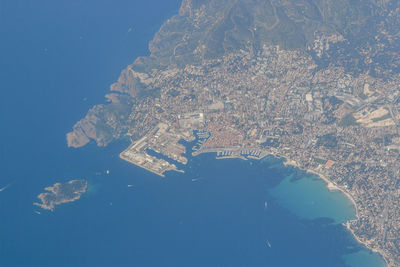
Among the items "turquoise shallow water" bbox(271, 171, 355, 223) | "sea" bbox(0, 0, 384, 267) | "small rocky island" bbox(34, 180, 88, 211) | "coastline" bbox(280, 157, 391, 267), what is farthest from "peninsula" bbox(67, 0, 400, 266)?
"small rocky island" bbox(34, 180, 88, 211)

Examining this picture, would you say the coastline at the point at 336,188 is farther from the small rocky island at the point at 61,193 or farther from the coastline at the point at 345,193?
the small rocky island at the point at 61,193

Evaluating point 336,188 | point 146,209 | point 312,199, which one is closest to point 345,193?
point 336,188

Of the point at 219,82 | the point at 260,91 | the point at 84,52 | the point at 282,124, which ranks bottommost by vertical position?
the point at 282,124

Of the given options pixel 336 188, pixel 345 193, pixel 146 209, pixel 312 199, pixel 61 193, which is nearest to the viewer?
pixel 146 209

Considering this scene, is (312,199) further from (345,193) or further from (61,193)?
(61,193)

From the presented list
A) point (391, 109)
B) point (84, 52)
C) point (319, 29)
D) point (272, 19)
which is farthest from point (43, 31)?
point (391, 109)

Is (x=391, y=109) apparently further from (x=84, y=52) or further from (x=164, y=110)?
(x=84, y=52)

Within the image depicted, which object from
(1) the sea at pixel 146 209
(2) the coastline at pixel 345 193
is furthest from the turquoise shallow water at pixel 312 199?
(2) the coastline at pixel 345 193
